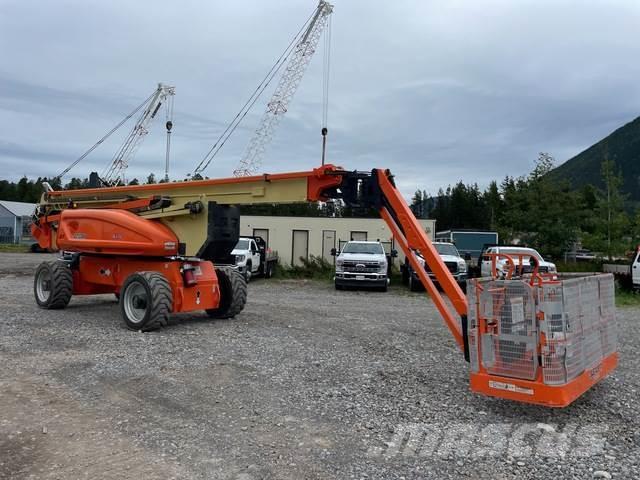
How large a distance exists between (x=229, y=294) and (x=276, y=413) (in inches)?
234

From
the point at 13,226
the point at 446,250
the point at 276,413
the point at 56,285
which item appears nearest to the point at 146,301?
the point at 56,285

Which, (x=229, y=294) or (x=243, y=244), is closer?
(x=229, y=294)

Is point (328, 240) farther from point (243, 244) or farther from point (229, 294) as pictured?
point (229, 294)

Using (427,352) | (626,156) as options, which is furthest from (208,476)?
(626,156)

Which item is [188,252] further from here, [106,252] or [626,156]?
[626,156]

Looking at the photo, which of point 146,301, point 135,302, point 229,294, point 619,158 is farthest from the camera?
point 619,158

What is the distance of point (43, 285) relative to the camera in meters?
12.4

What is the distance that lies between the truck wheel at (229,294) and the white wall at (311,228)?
→ 62.3ft

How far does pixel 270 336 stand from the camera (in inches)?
378

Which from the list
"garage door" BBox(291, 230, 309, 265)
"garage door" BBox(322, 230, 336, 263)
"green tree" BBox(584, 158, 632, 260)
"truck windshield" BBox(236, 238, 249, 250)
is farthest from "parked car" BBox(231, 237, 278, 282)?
"green tree" BBox(584, 158, 632, 260)

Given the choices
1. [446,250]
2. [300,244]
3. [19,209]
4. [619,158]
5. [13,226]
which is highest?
[619,158]

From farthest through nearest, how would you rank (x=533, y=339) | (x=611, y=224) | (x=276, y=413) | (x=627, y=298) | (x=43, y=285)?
1. (x=611, y=224)
2. (x=627, y=298)
3. (x=43, y=285)
4. (x=276, y=413)
5. (x=533, y=339)

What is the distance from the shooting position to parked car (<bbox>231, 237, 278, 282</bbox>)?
21.8 m

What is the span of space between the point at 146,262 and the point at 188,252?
3.30 feet
